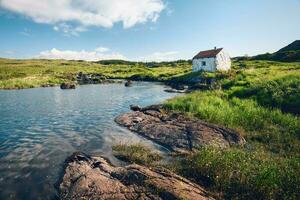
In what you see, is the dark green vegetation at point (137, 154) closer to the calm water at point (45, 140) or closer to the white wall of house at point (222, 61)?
the calm water at point (45, 140)

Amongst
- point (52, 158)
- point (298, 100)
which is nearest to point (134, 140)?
point (52, 158)

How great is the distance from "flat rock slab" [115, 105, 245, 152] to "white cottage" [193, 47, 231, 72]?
5539 cm

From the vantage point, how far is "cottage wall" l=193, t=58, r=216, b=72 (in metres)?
79.5

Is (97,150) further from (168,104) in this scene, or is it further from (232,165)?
(168,104)

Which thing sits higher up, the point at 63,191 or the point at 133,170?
the point at 133,170

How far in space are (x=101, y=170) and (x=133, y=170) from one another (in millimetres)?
2272

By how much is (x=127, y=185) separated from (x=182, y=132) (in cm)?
987

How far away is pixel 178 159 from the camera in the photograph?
17.1 m

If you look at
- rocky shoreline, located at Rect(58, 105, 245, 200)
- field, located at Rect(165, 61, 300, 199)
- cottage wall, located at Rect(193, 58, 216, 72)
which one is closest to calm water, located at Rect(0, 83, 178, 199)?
rocky shoreline, located at Rect(58, 105, 245, 200)

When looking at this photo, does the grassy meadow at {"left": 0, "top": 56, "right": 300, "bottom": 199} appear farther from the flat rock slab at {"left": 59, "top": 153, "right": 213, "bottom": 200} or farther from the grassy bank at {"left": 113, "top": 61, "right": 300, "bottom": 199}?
the flat rock slab at {"left": 59, "top": 153, "right": 213, "bottom": 200}

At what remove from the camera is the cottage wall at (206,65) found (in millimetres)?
79481

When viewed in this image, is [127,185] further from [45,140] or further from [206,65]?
[206,65]

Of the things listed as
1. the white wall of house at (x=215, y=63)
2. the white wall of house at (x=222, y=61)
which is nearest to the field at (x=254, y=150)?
the white wall of house at (x=215, y=63)

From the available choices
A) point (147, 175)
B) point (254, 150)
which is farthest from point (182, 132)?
point (147, 175)
